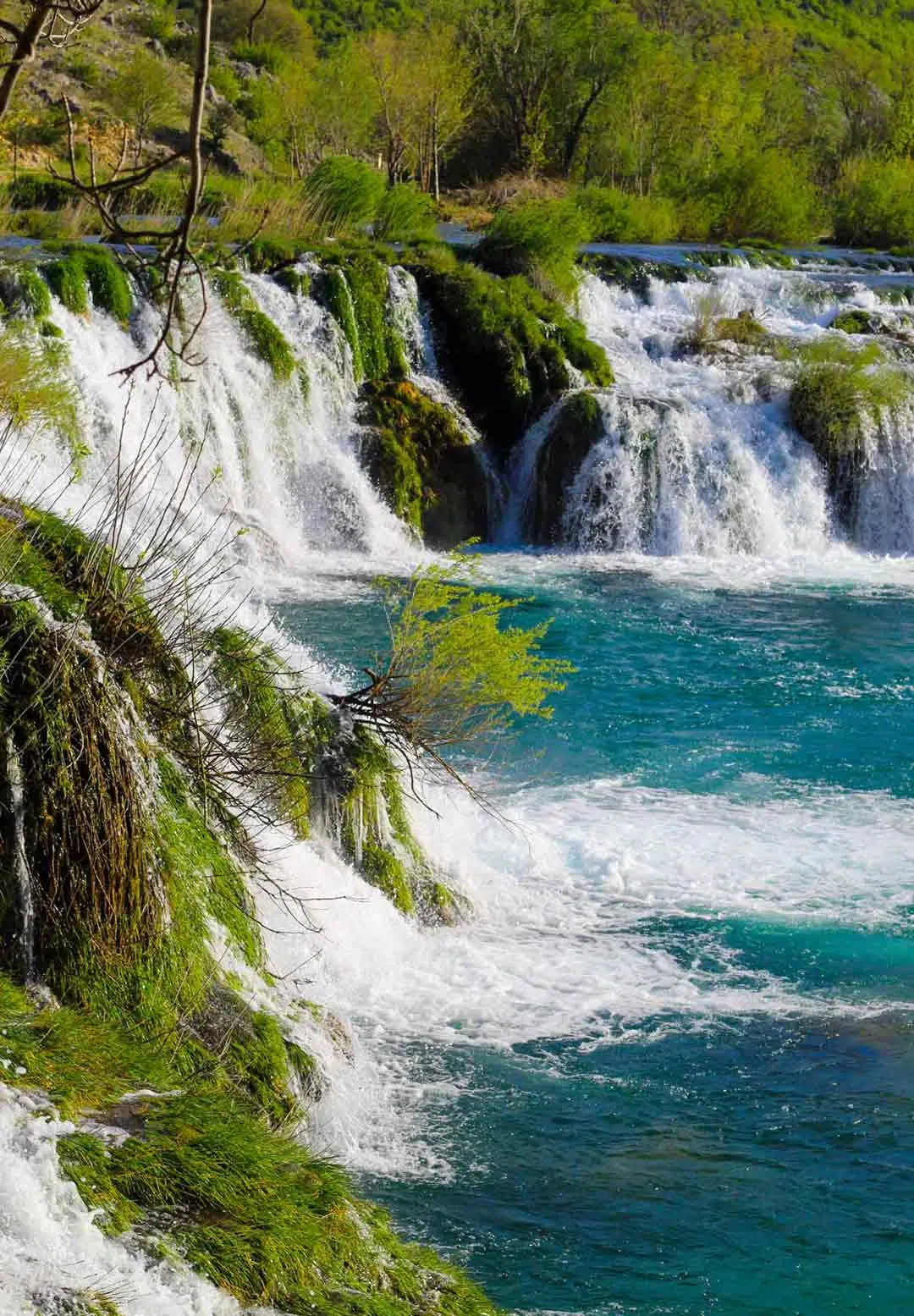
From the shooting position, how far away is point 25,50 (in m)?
2.15

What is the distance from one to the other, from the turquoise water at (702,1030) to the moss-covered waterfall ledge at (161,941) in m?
0.67

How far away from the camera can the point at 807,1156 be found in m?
5.96

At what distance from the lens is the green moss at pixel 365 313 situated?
19328 mm

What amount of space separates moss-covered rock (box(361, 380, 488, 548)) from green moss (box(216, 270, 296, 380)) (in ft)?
4.14

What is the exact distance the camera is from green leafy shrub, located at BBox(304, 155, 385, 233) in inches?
947

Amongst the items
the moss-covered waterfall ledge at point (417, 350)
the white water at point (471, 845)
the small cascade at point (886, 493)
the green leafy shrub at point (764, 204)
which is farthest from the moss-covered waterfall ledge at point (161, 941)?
the green leafy shrub at point (764, 204)

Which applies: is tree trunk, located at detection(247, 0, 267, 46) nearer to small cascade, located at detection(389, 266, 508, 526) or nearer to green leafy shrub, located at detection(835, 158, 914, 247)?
small cascade, located at detection(389, 266, 508, 526)

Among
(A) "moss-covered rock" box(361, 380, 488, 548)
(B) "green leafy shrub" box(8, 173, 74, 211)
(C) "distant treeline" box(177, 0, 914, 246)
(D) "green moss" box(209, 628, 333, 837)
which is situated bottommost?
(D) "green moss" box(209, 628, 333, 837)

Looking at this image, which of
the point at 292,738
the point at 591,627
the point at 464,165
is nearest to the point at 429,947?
the point at 292,738

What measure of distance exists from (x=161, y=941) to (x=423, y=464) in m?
14.0

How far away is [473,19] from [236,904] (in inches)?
1655

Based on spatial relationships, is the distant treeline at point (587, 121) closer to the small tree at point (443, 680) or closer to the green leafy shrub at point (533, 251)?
the green leafy shrub at point (533, 251)

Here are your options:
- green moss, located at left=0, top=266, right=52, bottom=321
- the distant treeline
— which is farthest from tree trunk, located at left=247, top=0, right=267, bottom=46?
the distant treeline

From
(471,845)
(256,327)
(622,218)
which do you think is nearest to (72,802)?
(471,845)
